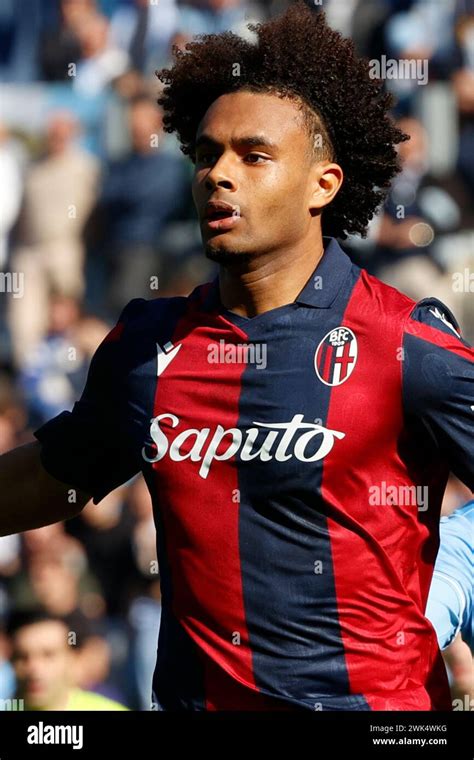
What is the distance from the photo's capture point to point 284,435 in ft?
8.48

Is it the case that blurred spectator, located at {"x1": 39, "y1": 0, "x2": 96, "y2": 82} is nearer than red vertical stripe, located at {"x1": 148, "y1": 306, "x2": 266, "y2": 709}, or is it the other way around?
red vertical stripe, located at {"x1": 148, "y1": 306, "x2": 266, "y2": 709}

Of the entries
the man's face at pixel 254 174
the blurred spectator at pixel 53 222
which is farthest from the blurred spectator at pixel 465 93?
the man's face at pixel 254 174

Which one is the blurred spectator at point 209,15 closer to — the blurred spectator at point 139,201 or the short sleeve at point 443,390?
the blurred spectator at point 139,201

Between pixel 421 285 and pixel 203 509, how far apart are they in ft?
9.85

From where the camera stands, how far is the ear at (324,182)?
2.81m

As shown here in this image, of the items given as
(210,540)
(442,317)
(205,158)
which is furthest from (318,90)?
(210,540)

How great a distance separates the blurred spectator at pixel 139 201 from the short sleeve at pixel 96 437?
9.06 ft

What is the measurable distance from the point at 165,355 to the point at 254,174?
43 cm

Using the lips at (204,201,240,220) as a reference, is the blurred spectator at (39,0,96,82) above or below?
above

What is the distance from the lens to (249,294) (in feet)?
9.04

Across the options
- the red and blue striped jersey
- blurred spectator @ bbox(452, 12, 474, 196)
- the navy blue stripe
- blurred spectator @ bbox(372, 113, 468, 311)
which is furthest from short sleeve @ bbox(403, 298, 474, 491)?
blurred spectator @ bbox(452, 12, 474, 196)

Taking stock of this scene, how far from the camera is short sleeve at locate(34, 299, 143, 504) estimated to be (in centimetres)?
284

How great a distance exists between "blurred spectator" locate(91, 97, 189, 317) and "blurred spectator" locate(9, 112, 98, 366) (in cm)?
12

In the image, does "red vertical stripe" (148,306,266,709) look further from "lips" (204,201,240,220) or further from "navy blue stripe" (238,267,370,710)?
"lips" (204,201,240,220)
